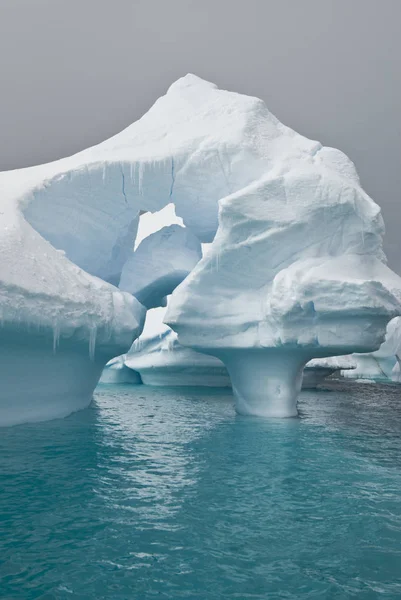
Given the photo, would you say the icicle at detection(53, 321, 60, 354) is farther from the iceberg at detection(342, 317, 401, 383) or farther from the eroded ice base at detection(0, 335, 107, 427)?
the iceberg at detection(342, 317, 401, 383)

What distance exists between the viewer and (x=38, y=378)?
9.88 meters

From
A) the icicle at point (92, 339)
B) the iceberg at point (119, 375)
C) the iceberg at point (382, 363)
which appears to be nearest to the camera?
the icicle at point (92, 339)

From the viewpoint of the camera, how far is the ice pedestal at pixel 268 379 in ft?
39.3

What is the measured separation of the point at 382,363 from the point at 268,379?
89.5 ft

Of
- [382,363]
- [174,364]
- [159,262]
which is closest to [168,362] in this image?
[174,364]

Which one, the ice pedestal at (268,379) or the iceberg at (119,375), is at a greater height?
→ the ice pedestal at (268,379)

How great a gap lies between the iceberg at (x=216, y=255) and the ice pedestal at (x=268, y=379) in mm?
33

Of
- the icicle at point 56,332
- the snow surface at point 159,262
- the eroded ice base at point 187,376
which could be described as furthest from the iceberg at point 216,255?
the eroded ice base at point 187,376

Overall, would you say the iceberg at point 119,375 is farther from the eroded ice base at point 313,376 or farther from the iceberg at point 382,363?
the iceberg at point 382,363

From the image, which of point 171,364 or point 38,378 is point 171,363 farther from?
point 38,378

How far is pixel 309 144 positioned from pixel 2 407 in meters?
9.38

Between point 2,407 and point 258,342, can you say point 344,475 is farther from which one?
point 2,407

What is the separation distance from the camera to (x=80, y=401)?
484 inches

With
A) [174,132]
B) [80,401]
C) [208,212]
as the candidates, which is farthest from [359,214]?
[80,401]
